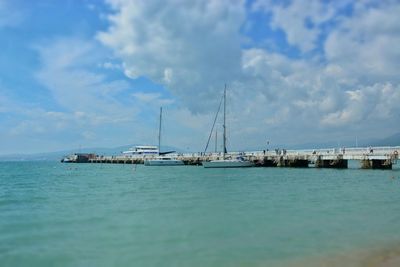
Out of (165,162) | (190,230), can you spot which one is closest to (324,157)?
(165,162)

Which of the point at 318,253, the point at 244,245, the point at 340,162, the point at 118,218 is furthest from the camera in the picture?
the point at 340,162

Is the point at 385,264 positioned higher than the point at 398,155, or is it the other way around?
the point at 398,155

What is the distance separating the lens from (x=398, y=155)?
55531mm

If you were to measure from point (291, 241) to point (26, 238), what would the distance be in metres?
8.62

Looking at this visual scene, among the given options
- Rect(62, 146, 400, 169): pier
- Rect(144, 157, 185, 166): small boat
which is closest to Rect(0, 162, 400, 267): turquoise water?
Rect(62, 146, 400, 169): pier

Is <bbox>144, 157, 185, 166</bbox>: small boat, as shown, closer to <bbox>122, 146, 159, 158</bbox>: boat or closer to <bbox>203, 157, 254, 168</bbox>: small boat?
<bbox>203, 157, 254, 168</bbox>: small boat

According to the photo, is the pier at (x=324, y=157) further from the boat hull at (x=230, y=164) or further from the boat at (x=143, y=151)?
the boat at (x=143, y=151)

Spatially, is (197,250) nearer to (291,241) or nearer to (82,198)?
(291,241)

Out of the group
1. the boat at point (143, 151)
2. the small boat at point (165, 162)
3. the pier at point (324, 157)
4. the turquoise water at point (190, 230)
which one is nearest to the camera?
the turquoise water at point (190, 230)

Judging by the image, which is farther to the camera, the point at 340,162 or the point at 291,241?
the point at 340,162

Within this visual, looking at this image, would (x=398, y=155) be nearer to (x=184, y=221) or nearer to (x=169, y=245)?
(x=184, y=221)

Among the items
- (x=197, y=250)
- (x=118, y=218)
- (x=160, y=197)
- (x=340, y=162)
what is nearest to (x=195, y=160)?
(x=340, y=162)

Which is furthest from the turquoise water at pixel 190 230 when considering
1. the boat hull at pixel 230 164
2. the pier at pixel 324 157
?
the boat hull at pixel 230 164

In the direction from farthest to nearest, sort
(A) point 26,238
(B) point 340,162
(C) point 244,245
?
(B) point 340,162
(A) point 26,238
(C) point 244,245
